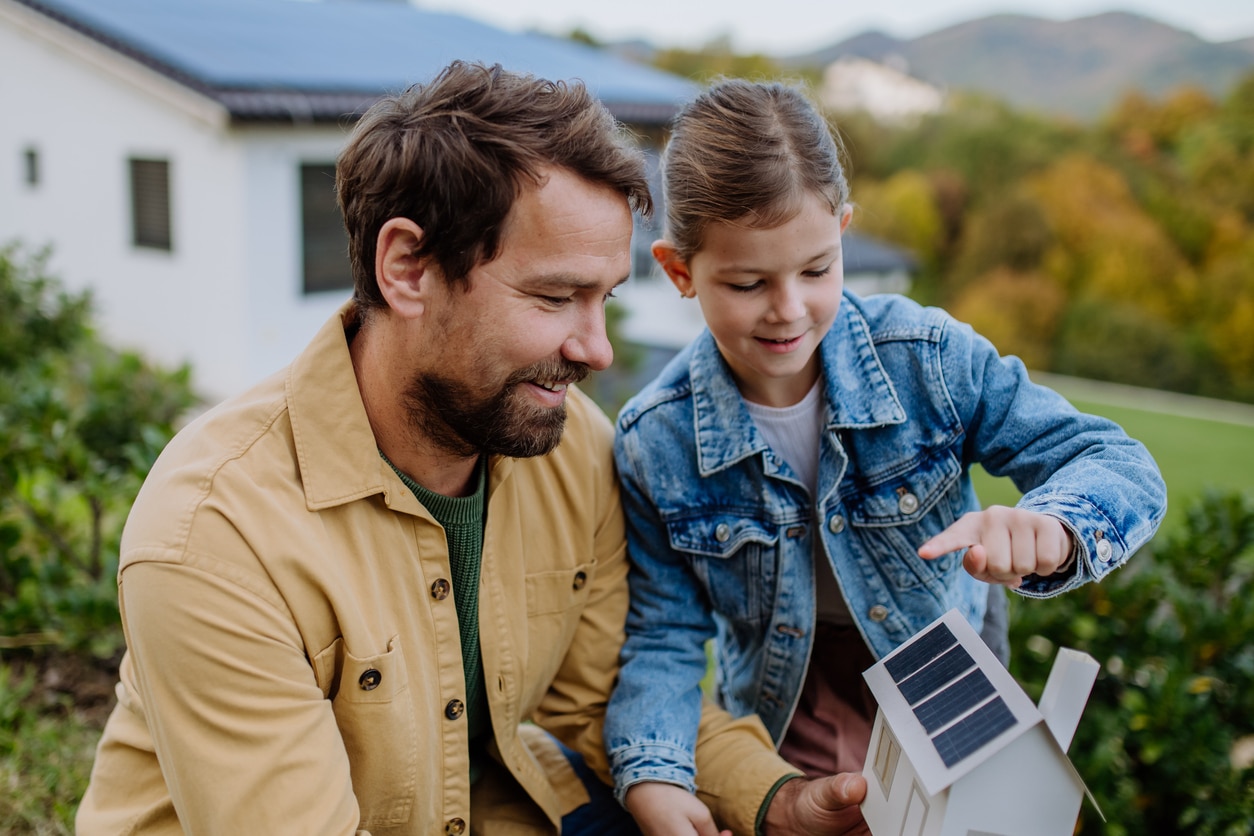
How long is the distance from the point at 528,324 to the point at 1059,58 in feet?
202

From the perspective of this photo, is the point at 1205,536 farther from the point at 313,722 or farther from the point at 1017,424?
the point at 313,722

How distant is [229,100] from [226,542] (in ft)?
32.1

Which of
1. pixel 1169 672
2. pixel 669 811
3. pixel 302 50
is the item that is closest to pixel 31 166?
pixel 302 50

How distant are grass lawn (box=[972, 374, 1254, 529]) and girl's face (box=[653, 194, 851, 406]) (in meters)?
8.96

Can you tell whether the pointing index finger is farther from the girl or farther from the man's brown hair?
the man's brown hair

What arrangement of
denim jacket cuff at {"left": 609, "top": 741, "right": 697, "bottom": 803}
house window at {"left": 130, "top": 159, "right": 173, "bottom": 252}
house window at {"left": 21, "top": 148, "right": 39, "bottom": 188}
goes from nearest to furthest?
denim jacket cuff at {"left": 609, "top": 741, "right": 697, "bottom": 803}, house window at {"left": 130, "top": 159, "right": 173, "bottom": 252}, house window at {"left": 21, "top": 148, "right": 39, "bottom": 188}

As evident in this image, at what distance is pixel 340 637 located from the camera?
5.92ft

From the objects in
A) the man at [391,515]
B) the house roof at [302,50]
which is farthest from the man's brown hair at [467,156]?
the house roof at [302,50]

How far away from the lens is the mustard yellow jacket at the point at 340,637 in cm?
162

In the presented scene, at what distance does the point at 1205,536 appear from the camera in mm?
3172

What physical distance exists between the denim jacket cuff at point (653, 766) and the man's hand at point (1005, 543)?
0.80m


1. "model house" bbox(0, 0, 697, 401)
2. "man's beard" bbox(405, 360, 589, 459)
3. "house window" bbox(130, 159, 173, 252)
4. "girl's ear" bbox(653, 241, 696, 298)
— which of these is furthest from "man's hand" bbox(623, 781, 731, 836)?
"house window" bbox(130, 159, 173, 252)

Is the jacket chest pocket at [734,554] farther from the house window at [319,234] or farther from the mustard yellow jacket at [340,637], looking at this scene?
the house window at [319,234]

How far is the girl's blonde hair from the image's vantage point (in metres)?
1.94
